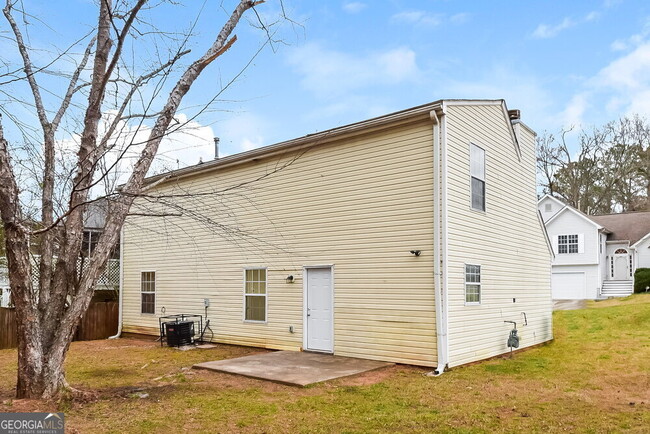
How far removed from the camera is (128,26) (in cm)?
597

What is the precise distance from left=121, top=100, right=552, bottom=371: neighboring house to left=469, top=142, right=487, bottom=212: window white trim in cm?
4

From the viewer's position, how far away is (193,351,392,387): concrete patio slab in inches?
335

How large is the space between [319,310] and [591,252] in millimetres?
22456

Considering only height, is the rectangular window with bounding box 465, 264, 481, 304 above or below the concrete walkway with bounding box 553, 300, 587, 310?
above

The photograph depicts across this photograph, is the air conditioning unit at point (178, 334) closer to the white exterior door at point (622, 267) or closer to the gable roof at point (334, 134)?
the gable roof at point (334, 134)

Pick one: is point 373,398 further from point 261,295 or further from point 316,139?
point 316,139

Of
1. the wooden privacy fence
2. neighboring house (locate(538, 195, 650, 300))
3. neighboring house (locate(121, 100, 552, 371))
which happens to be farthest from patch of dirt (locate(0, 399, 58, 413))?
neighboring house (locate(538, 195, 650, 300))

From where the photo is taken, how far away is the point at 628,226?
1232 inches

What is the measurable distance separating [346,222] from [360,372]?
128 inches

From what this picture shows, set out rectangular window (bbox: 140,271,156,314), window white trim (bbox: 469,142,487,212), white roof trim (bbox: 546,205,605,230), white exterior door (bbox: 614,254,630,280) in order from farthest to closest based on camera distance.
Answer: white exterior door (bbox: 614,254,630,280) < white roof trim (bbox: 546,205,605,230) < rectangular window (bbox: 140,271,156,314) < window white trim (bbox: 469,142,487,212)

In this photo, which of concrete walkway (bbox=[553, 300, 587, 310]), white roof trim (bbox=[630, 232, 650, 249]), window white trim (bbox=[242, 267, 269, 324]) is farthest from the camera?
white roof trim (bbox=[630, 232, 650, 249])

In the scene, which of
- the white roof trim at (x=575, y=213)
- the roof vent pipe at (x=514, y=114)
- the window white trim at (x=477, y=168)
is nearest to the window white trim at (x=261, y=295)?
the window white trim at (x=477, y=168)

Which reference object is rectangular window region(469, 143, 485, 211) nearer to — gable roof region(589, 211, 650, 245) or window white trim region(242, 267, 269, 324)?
window white trim region(242, 267, 269, 324)

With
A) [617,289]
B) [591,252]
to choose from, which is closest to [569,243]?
[591,252]
